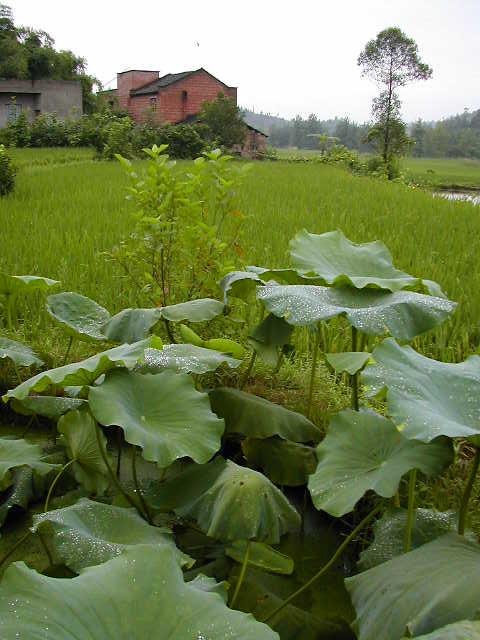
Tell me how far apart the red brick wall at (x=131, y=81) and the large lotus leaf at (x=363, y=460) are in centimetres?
2582

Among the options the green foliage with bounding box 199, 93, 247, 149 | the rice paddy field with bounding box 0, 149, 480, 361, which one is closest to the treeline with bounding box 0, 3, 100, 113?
the green foliage with bounding box 199, 93, 247, 149

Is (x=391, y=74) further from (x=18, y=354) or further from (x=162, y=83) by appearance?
(x=18, y=354)

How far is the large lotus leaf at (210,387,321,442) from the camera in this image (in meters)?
1.25

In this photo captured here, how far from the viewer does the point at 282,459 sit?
1.27 m

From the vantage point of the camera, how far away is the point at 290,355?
1.95m

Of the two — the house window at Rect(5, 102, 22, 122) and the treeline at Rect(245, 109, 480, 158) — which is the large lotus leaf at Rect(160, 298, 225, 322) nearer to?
the house window at Rect(5, 102, 22, 122)

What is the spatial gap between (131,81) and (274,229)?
23.2 metres

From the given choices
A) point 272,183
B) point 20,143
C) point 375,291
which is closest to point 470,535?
point 375,291

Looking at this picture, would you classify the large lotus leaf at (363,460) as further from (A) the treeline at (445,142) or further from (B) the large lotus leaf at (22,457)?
(A) the treeline at (445,142)

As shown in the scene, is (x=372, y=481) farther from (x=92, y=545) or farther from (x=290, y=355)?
(x=290, y=355)

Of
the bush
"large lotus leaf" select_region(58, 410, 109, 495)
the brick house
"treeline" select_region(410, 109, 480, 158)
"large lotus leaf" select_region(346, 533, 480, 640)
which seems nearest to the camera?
"large lotus leaf" select_region(346, 533, 480, 640)

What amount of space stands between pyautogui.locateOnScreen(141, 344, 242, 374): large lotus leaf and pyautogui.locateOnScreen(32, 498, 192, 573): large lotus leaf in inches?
10.7

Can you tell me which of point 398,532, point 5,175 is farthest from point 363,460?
point 5,175

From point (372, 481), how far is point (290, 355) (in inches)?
42.4
